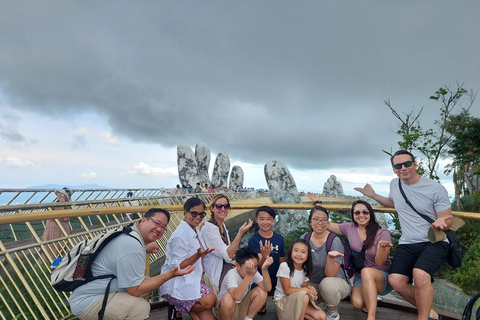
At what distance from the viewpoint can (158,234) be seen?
232 centimetres

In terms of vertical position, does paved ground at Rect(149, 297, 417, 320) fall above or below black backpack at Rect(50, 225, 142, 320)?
below

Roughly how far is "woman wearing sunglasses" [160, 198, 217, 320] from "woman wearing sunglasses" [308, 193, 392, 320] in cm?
146

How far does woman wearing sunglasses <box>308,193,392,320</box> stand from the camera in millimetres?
2799

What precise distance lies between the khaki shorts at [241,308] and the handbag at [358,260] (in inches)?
45.0

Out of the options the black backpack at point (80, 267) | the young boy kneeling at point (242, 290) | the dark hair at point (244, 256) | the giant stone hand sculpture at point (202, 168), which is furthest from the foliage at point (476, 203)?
the giant stone hand sculpture at point (202, 168)

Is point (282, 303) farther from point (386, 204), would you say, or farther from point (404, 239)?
point (386, 204)

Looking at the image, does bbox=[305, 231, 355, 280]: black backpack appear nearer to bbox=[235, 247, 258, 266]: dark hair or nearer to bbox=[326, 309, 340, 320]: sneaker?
bbox=[326, 309, 340, 320]: sneaker

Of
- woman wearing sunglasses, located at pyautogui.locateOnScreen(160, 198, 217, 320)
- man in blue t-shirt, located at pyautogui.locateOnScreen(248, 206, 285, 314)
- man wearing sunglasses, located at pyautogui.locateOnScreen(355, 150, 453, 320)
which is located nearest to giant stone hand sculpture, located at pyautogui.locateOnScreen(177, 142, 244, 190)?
man in blue t-shirt, located at pyautogui.locateOnScreen(248, 206, 285, 314)

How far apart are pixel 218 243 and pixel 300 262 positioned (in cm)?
81

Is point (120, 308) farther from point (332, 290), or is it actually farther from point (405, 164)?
point (405, 164)

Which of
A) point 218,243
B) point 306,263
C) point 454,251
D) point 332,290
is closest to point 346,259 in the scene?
point 332,290

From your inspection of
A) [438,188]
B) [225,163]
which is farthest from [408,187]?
[225,163]

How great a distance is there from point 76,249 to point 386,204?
3.16m

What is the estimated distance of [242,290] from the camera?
8.34ft
